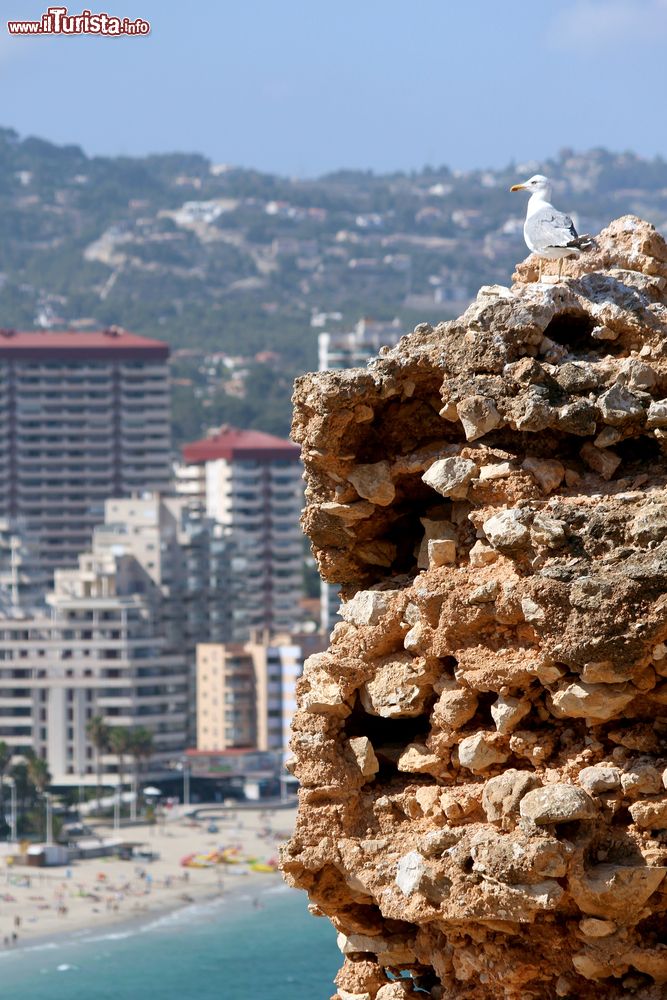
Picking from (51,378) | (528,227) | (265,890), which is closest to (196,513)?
(51,378)

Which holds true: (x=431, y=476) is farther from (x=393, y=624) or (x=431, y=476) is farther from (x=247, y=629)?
(x=247, y=629)

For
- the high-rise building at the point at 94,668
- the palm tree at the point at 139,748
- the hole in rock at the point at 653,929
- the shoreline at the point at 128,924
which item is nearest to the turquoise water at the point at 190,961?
the shoreline at the point at 128,924

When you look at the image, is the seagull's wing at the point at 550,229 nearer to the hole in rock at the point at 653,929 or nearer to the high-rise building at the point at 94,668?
the hole in rock at the point at 653,929

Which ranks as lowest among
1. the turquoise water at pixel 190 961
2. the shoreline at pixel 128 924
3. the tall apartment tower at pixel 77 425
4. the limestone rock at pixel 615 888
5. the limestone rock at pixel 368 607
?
the turquoise water at pixel 190 961

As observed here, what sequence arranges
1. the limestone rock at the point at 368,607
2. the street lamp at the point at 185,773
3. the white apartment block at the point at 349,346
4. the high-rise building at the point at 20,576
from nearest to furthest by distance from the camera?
1. the limestone rock at the point at 368,607
2. the street lamp at the point at 185,773
3. the high-rise building at the point at 20,576
4. the white apartment block at the point at 349,346

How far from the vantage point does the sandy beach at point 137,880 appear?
62.2m

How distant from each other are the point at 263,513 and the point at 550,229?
344 ft

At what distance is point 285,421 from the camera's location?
158m

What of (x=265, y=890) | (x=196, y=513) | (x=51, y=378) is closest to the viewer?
(x=265, y=890)

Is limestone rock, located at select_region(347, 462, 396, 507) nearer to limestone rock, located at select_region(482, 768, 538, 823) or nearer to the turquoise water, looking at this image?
limestone rock, located at select_region(482, 768, 538, 823)

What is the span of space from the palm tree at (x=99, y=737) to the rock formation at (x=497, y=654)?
75.9 metres

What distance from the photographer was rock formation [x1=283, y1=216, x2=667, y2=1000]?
529 cm

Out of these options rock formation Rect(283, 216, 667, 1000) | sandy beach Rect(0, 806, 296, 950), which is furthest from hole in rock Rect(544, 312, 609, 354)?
sandy beach Rect(0, 806, 296, 950)

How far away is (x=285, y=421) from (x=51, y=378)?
32.4 metres
